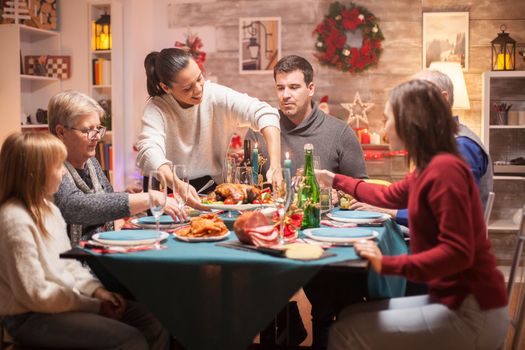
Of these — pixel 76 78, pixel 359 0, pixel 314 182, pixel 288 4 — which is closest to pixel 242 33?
pixel 288 4

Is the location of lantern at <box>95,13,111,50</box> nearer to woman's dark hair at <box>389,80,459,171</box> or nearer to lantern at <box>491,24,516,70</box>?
lantern at <box>491,24,516,70</box>

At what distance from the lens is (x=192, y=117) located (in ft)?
11.5

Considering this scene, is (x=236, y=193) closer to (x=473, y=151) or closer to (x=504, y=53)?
(x=473, y=151)

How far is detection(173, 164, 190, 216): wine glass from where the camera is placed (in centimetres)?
247

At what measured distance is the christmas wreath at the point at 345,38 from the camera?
20.4 feet

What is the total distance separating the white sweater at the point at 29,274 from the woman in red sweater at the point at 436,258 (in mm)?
810

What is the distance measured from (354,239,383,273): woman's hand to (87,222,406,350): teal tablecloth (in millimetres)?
36

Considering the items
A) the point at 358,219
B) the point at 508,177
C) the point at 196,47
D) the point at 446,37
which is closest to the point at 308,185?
the point at 358,219

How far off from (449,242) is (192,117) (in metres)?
1.88

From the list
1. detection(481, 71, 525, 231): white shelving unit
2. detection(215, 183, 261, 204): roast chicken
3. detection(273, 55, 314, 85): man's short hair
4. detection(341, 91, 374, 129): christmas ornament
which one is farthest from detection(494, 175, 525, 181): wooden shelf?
detection(215, 183, 261, 204): roast chicken

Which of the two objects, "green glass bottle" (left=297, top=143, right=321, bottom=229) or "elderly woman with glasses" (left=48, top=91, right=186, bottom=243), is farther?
"green glass bottle" (left=297, top=143, right=321, bottom=229)

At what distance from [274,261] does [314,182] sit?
2.63ft

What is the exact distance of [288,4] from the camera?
6367 mm

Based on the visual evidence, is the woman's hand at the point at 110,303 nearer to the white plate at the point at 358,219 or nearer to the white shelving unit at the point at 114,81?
the white plate at the point at 358,219
